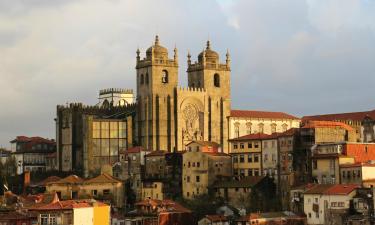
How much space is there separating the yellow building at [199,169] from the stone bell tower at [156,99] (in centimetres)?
1547

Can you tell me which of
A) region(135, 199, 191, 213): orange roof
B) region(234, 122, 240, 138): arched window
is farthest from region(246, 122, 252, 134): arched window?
region(135, 199, 191, 213): orange roof

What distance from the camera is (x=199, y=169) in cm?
11644

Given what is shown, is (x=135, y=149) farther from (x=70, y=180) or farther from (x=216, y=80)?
(x=216, y=80)

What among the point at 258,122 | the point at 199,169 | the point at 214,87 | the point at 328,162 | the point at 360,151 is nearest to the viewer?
the point at 328,162

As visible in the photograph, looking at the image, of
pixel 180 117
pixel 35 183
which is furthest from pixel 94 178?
pixel 180 117

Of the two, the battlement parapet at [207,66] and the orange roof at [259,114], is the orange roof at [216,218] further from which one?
the battlement parapet at [207,66]

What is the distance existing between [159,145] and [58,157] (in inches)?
623

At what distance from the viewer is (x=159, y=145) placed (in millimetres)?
133125

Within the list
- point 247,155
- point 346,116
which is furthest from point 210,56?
point 247,155

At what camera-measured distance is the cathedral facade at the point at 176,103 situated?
439ft

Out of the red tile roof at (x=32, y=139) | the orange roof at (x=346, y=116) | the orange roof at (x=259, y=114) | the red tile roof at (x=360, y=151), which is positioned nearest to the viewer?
the red tile roof at (x=360, y=151)

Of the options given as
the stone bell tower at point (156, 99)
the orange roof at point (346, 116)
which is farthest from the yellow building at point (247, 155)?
the orange roof at point (346, 116)

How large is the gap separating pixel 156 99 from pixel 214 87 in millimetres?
10777

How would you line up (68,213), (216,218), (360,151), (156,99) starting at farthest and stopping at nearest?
(156,99), (360,151), (216,218), (68,213)
